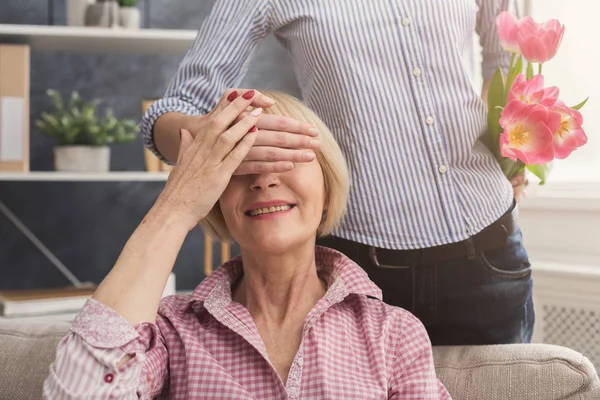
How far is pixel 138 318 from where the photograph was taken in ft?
3.70

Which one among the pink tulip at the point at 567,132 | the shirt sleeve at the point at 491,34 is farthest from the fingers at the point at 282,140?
the shirt sleeve at the point at 491,34

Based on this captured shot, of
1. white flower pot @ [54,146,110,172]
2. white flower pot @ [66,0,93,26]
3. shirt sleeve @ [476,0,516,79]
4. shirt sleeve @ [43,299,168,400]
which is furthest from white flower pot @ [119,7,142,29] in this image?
shirt sleeve @ [43,299,168,400]

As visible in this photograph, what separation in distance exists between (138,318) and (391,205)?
555mm

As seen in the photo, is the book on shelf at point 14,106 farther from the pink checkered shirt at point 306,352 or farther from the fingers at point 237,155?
the fingers at point 237,155

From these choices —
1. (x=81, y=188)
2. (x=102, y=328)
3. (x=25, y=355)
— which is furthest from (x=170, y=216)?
(x=81, y=188)

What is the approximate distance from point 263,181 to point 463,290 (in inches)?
17.8

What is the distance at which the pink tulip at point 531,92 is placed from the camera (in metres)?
1.42

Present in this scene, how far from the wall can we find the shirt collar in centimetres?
167

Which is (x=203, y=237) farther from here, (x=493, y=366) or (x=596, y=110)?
(x=493, y=366)

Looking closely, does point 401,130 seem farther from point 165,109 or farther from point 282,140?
point 165,109

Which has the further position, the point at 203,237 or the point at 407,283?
the point at 203,237

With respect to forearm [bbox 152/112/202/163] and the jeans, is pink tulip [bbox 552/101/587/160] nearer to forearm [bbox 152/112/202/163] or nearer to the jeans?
the jeans

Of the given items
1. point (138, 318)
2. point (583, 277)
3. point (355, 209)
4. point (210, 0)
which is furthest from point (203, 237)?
point (138, 318)

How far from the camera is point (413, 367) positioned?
1.31 m
